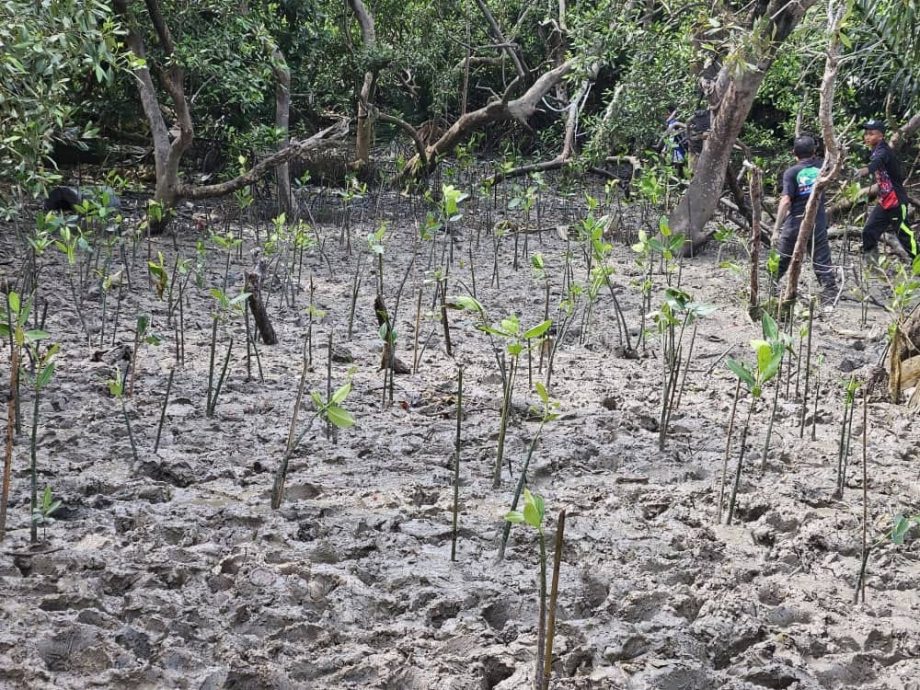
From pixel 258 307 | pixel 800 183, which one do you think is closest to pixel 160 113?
pixel 258 307

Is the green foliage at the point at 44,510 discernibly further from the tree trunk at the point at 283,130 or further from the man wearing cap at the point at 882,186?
the tree trunk at the point at 283,130

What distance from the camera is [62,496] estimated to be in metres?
2.68

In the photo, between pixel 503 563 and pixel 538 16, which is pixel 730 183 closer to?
pixel 538 16

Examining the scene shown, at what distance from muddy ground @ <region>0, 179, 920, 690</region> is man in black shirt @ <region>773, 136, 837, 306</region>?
2127 mm

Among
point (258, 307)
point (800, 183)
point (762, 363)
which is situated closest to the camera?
point (762, 363)

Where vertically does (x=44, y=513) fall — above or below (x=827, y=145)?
below

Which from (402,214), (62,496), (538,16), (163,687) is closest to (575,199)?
(402,214)

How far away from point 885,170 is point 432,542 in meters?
5.69

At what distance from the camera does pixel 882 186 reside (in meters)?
7.04

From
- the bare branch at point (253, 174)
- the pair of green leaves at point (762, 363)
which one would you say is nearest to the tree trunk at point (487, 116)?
the bare branch at point (253, 174)

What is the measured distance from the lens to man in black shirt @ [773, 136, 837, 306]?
Answer: 6.24m

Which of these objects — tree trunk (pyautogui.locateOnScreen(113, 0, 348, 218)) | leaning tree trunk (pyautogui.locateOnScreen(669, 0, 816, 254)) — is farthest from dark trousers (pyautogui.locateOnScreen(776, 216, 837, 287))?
tree trunk (pyautogui.locateOnScreen(113, 0, 348, 218))

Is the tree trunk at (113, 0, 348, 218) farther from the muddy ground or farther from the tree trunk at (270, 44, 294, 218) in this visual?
the muddy ground

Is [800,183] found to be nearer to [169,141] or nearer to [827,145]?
[827,145]
